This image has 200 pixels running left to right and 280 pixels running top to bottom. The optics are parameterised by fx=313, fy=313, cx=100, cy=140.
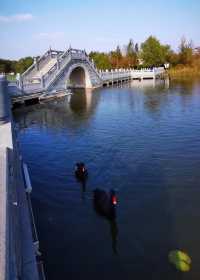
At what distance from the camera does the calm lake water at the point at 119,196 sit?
242 inches

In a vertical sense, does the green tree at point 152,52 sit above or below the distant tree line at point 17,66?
above

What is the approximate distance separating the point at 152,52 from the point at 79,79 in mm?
40318

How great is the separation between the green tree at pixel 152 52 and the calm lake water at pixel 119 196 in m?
65.8

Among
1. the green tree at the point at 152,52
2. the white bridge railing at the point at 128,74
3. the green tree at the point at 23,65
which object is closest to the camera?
the white bridge railing at the point at 128,74

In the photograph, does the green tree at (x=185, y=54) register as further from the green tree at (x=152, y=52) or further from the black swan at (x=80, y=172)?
the black swan at (x=80, y=172)

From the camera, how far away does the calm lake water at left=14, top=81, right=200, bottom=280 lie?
6148 mm

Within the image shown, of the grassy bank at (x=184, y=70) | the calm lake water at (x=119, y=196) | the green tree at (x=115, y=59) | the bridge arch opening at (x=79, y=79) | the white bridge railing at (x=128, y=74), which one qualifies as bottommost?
the calm lake water at (x=119, y=196)

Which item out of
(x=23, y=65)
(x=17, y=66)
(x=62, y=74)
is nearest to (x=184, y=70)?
(x=23, y=65)

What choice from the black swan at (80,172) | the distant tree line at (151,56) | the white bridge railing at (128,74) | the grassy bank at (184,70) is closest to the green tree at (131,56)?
the distant tree line at (151,56)

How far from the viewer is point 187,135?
50.0 ft

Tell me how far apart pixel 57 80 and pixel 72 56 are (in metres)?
6.17

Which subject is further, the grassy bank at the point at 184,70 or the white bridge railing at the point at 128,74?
the grassy bank at the point at 184,70

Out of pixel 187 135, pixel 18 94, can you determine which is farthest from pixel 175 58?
pixel 187 135

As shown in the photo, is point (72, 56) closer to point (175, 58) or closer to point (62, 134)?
point (62, 134)
